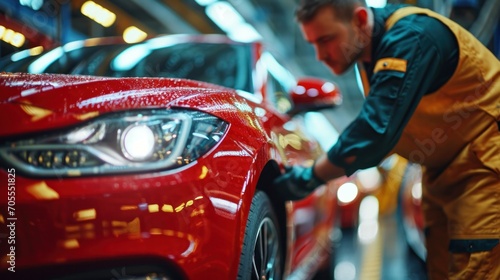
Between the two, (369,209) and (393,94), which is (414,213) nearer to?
(369,209)

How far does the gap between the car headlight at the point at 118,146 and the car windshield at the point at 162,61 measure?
131 centimetres

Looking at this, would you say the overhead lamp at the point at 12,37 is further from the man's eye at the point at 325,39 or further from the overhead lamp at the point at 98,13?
the overhead lamp at the point at 98,13

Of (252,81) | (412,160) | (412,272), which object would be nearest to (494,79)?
(412,160)

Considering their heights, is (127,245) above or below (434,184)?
above

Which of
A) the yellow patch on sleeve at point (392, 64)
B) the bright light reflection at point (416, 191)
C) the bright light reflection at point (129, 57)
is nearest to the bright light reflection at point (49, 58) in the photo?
the bright light reflection at point (129, 57)

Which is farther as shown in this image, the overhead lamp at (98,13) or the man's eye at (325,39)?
the overhead lamp at (98,13)

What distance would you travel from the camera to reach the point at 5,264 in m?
1.59

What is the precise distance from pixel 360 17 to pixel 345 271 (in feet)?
8.51

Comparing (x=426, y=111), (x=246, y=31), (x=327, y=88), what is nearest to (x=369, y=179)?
(x=327, y=88)

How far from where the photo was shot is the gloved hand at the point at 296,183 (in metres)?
2.51

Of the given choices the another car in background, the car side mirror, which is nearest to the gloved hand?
the car side mirror

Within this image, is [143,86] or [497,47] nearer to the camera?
[143,86]

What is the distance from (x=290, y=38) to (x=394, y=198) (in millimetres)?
10127

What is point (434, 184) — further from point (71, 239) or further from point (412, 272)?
point (412, 272)
